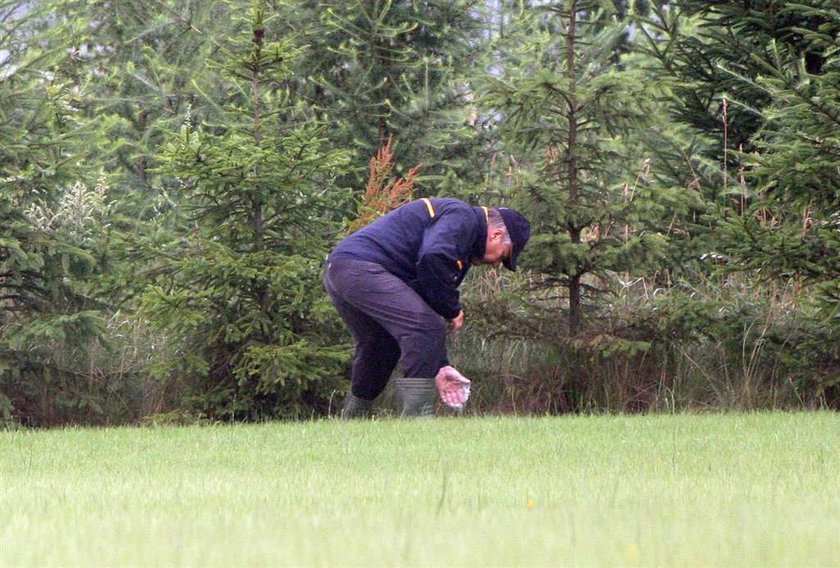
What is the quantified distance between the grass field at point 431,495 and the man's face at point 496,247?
46.8 inches

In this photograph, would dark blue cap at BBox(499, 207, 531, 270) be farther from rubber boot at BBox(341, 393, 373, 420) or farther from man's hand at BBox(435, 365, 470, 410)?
rubber boot at BBox(341, 393, 373, 420)

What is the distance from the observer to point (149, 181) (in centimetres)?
1864

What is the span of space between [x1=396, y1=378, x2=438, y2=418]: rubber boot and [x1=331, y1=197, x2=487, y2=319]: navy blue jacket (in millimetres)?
549

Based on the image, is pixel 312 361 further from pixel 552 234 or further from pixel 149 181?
pixel 149 181

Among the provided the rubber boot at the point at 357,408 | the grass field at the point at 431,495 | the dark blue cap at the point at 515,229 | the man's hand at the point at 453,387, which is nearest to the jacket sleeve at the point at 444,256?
the dark blue cap at the point at 515,229

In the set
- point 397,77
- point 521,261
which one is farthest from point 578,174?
point 397,77

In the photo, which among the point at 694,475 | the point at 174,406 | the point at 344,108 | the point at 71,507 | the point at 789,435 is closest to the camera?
the point at 71,507

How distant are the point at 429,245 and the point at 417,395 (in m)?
1.11

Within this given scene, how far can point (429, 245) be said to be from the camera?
384 inches

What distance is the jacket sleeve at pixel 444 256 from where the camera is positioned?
9.74m

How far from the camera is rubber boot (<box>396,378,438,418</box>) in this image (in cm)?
1004

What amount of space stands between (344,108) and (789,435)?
798 centimetres

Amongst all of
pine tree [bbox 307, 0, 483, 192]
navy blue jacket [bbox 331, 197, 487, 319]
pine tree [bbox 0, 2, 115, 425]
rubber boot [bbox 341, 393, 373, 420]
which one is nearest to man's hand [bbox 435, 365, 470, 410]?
navy blue jacket [bbox 331, 197, 487, 319]

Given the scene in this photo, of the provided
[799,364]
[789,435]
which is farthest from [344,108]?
[789,435]
